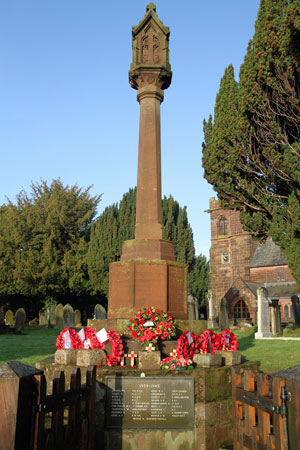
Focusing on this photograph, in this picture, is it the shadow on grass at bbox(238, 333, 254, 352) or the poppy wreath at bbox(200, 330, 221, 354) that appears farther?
the shadow on grass at bbox(238, 333, 254, 352)

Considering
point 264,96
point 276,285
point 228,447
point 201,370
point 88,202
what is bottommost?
point 228,447

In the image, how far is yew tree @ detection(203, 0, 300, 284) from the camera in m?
10.4

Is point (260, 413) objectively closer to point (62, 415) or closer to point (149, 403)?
point (62, 415)

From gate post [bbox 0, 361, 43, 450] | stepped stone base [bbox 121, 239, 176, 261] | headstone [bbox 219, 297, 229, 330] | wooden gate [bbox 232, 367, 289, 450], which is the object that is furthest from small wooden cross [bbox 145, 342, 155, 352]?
headstone [bbox 219, 297, 229, 330]

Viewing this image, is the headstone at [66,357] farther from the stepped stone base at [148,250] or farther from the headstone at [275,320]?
the headstone at [275,320]

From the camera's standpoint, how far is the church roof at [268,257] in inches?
1564

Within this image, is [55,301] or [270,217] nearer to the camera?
[270,217]

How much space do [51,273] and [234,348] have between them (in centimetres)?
2544

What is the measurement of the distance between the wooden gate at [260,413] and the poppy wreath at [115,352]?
7.22ft

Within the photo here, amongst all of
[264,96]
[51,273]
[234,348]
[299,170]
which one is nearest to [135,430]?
[234,348]

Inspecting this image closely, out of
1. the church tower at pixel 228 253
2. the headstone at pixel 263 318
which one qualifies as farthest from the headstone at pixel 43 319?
the church tower at pixel 228 253

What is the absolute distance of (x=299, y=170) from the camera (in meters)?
10.9

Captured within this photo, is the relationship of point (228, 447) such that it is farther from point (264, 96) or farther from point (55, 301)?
point (55, 301)

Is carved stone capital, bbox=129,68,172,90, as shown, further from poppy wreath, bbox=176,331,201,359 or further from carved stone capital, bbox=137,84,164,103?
poppy wreath, bbox=176,331,201,359
